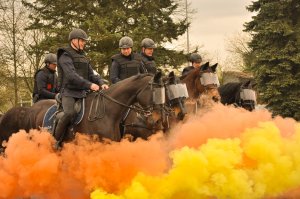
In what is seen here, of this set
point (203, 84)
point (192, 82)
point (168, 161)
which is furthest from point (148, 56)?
point (168, 161)

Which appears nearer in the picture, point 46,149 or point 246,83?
point 46,149

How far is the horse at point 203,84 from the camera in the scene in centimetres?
1066

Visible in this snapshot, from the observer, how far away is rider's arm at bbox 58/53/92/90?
8930 millimetres

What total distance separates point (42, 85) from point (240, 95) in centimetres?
480

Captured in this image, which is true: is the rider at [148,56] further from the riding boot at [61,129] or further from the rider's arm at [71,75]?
the riding boot at [61,129]

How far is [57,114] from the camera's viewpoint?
943 centimetres

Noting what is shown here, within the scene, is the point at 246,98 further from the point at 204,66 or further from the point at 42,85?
the point at 42,85

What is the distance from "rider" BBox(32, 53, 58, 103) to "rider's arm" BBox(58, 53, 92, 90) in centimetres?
346

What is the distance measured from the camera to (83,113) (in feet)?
29.8

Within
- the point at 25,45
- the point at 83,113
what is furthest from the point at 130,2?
the point at 83,113

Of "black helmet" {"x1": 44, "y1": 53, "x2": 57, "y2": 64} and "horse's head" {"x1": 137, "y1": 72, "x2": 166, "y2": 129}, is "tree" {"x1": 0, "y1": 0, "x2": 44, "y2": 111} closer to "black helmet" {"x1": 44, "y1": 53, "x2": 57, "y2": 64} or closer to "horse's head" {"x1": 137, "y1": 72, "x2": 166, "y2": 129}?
"black helmet" {"x1": 44, "y1": 53, "x2": 57, "y2": 64}

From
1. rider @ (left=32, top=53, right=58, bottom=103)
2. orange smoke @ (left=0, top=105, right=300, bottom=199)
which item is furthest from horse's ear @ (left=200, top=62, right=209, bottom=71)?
rider @ (left=32, top=53, right=58, bottom=103)

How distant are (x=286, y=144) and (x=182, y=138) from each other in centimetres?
161

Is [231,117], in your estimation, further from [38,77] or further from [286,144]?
[38,77]
